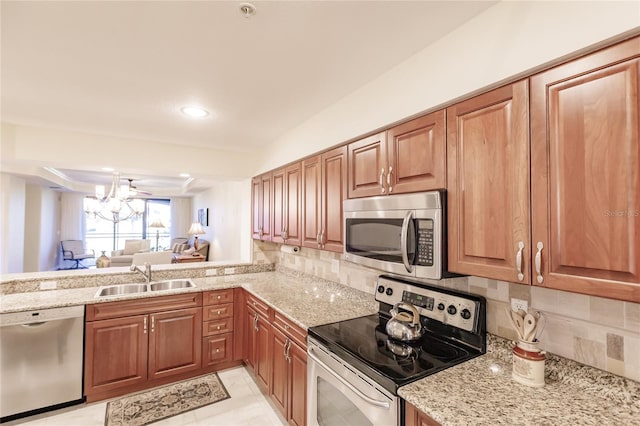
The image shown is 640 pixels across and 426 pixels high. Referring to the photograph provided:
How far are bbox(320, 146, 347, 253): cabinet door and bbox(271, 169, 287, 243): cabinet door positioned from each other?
0.71 metres

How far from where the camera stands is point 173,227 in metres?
9.81

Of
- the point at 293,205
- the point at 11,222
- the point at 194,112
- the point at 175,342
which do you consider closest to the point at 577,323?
the point at 293,205

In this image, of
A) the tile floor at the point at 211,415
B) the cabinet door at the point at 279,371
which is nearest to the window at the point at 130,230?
the tile floor at the point at 211,415

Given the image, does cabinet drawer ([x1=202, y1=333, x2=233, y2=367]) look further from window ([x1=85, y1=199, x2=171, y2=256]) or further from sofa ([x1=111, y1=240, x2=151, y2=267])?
window ([x1=85, y1=199, x2=171, y2=256])

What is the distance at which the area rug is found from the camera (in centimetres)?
228

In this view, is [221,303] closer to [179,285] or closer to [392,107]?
[179,285]

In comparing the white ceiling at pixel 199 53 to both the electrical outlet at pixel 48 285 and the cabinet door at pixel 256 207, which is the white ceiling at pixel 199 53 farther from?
the electrical outlet at pixel 48 285

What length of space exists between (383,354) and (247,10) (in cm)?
169

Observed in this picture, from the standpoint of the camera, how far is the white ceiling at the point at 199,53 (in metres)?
1.28

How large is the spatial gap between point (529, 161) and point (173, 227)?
10.4 m

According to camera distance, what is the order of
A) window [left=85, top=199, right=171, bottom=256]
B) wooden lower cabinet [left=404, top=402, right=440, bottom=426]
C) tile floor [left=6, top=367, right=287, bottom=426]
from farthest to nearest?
window [left=85, top=199, right=171, bottom=256], tile floor [left=6, top=367, right=287, bottom=426], wooden lower cabinet [left=404, top=402, right=440, bottom=426]

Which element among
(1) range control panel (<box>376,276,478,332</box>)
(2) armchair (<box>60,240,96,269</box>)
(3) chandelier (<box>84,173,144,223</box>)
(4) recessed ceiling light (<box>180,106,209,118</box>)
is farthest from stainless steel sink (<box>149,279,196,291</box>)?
(2) armchair (<box>60,240,96,269</box>)

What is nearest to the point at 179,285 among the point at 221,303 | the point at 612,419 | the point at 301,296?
the point at 221,303

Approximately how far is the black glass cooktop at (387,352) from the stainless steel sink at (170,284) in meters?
1.98
